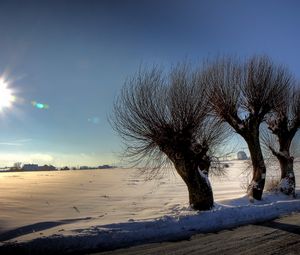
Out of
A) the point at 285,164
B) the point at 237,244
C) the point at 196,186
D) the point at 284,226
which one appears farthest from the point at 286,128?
the point at 237,244

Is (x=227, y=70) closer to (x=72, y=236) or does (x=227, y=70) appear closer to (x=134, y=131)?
(x=134, y=131)

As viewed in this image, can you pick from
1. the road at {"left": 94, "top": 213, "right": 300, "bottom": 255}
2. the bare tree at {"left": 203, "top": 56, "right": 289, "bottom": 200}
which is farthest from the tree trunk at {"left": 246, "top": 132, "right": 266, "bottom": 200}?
the road at {"left": 94, "top": 213, "right": 300, "bottom": 255}

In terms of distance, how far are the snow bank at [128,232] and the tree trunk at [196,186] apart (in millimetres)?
1592

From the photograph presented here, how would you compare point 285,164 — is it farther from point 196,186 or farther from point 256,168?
point 196,186

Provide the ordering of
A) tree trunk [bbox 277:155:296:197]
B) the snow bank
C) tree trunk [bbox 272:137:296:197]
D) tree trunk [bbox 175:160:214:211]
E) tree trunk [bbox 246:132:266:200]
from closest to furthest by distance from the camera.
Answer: the snow bank, tree trunk [bbox 175:160:214:211], tree trunk [bbox 246:132:266:200], tree trunk [bbox 277:155:296:197], tree trunk [bbox 272:137:296:197]

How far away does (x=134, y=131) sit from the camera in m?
15.5

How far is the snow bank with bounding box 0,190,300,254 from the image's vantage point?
336 inches

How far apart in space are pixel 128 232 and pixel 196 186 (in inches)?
244

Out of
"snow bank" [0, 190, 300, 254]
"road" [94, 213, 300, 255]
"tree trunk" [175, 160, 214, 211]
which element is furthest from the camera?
"tree trunk" [175, 160, 214, 211]

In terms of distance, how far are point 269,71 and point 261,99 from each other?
151 centimetres

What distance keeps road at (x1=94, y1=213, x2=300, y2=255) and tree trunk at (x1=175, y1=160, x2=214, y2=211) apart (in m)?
4.36

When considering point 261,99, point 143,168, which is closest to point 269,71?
point 261,99

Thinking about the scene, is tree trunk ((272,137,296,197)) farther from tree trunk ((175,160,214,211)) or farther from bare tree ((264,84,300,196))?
tree trunk ((175,160,214,211))

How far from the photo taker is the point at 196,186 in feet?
51.1
